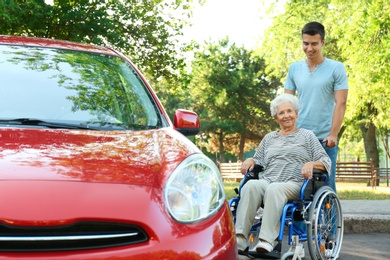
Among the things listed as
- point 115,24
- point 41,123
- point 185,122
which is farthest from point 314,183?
point 115,24

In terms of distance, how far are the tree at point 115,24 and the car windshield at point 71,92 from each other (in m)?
11.0

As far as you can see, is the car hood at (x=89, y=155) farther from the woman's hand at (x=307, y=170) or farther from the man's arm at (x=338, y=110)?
the man's arm at (x=338, y=110)

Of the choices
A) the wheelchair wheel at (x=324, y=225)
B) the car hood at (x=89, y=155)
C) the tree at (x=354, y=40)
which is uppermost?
the tree at (x=354, y=40)

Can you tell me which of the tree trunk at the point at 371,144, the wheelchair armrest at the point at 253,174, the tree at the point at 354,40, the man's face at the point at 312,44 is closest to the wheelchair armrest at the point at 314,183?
the wheelchair armrest at the point at 253,174

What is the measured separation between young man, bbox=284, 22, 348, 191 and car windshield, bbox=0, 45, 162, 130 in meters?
2.00

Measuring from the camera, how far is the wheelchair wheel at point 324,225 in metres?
5.23

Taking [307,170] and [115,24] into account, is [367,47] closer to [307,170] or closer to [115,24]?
[115,24]

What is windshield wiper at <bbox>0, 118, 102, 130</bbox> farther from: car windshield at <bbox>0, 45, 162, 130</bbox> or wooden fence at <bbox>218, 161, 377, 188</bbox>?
wooden fence at <bbox>218, 161, 377, 188</bbox>

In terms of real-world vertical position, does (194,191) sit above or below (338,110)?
below

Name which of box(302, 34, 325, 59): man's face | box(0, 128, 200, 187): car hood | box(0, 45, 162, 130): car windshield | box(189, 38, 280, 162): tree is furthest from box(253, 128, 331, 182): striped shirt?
box(189, 38, 280, 162): tree

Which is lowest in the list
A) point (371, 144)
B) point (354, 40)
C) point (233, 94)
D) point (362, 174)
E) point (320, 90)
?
point (362, 174)

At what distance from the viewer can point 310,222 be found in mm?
5184

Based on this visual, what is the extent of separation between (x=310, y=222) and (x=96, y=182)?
2665mm

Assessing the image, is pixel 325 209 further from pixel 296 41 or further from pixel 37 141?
pixel 296 41
